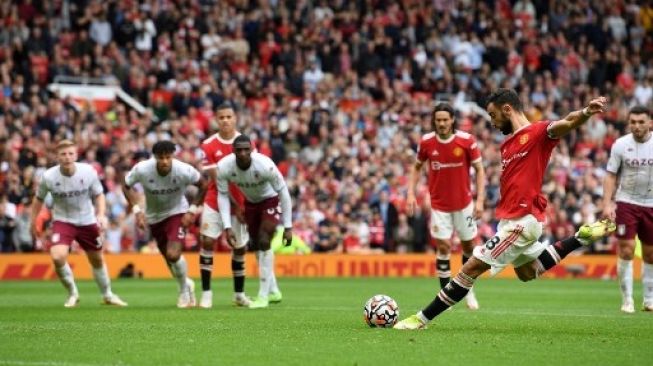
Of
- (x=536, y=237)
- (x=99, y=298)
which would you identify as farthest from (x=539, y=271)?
(x=99, y=298)

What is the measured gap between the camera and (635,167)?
683 inches

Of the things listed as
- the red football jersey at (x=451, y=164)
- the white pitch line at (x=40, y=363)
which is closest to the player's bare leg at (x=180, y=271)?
the red football jersey at (x=451, y=164)

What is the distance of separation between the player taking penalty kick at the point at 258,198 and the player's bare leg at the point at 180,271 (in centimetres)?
90

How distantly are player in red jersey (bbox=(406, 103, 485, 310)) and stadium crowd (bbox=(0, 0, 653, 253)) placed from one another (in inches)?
553

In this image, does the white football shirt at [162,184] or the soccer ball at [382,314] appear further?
the white football shirt at [162,184]

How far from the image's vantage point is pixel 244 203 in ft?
63.1

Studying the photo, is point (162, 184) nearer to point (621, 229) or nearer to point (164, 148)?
point (164, 148)

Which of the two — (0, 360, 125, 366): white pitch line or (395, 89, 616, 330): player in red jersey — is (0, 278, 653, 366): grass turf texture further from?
(395, 89, 616, 330): player in red jersey

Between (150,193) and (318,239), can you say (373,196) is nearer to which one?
(318,239)

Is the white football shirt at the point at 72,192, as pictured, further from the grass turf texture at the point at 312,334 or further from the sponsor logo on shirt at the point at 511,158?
the sponsor logo on shirt at the point at 511,158

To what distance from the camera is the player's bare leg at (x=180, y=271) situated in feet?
62.0

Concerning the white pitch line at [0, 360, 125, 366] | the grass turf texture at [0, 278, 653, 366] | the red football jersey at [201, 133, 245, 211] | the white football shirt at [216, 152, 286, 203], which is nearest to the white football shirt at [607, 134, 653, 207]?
the grass turf texture at [0, 278, 653, 366]

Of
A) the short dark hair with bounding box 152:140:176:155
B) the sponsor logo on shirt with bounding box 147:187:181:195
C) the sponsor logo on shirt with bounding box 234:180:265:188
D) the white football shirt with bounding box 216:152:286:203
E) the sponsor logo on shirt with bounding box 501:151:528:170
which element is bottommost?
the sponsor logo on shirt with bounding box 147:187:181:195

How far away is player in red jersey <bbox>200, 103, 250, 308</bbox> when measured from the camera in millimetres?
19234
